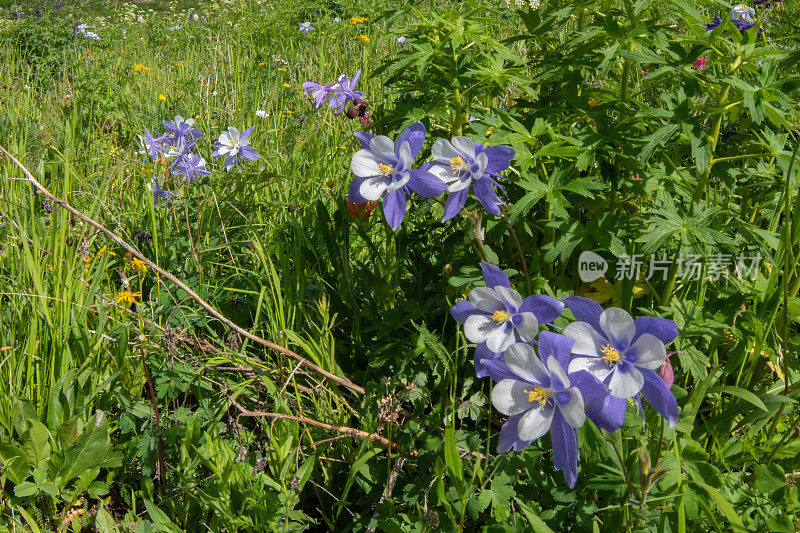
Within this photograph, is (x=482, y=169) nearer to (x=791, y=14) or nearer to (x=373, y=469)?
(x=373, y=469)

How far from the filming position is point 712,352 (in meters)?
1.70

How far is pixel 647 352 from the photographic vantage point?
3.27 feet

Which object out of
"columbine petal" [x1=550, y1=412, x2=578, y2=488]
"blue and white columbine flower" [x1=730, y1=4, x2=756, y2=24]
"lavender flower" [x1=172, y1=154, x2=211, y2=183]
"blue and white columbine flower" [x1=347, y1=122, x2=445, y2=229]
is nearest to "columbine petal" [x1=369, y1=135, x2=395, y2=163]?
"blue and white columbine flower" [x1=347, y1=122, x2=445, y2=229]

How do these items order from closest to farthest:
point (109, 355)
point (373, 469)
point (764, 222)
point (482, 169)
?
point (482, 169) < point (373, 469) < point (109, 355) < point (764, 222)

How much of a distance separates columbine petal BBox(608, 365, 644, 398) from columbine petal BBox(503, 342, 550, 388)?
4.1 inches

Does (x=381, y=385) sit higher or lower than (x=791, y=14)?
lower

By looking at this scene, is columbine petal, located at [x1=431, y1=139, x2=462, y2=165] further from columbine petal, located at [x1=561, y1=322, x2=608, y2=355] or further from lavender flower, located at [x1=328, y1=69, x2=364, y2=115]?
lavender flower, located at [x1=328, y1=69, x2=364, y2=115]

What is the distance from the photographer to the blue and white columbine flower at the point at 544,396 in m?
0.99

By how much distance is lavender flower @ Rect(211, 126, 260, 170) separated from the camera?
2.33 metres

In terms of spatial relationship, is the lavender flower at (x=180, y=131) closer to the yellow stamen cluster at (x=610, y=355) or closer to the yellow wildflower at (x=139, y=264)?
the yellow wildflower at (x=139, y=264)

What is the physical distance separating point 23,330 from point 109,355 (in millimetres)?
266

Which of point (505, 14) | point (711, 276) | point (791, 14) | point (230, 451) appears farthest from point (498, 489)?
point (791, 14)

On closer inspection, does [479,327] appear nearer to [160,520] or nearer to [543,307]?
[543,307]

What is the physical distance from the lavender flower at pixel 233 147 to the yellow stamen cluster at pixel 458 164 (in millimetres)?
1225
